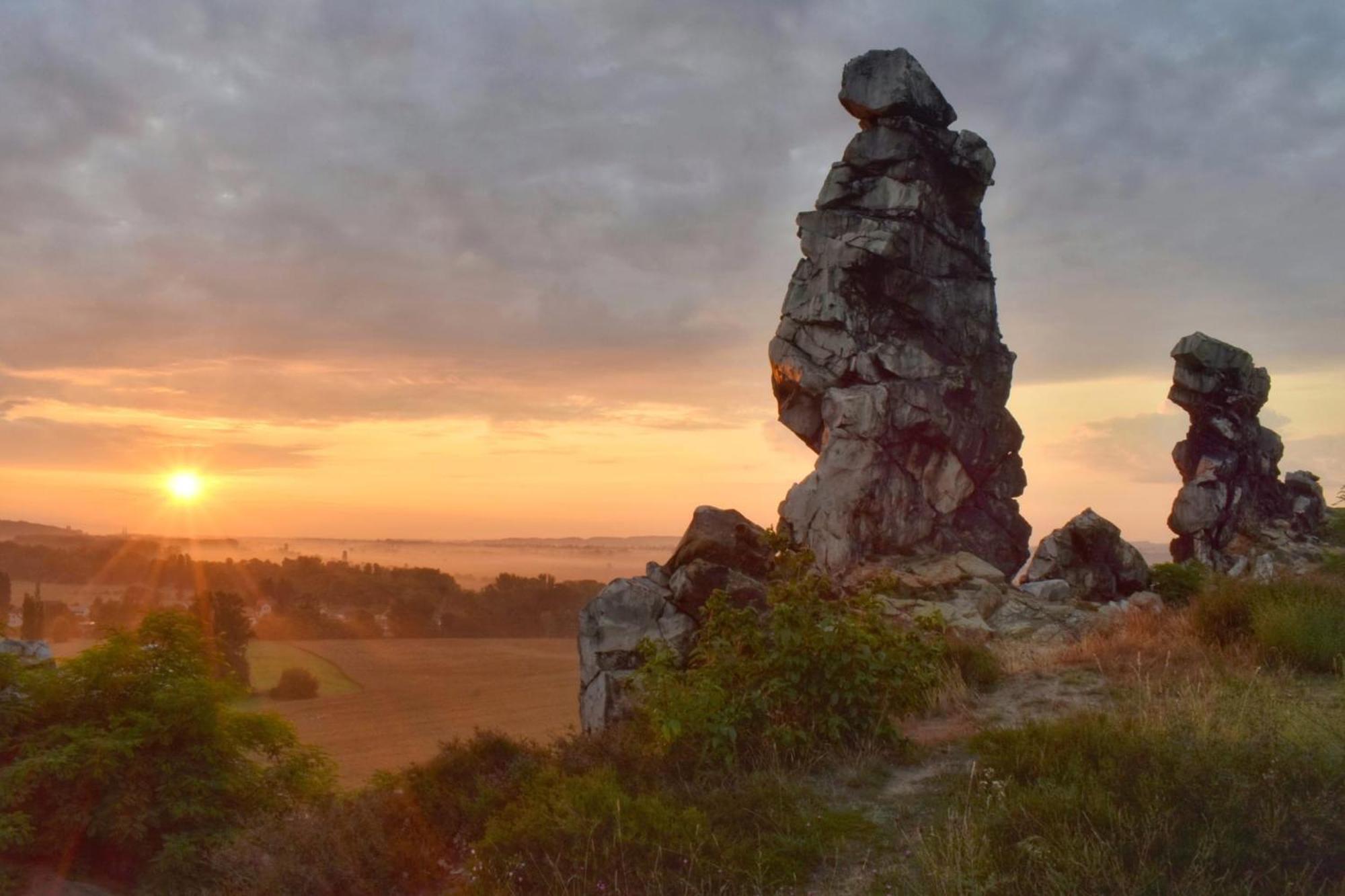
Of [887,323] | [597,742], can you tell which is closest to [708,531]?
[597,742]

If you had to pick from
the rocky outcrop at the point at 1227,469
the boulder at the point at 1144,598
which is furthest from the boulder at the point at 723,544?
the rocky outcrop at the point at 1227,469

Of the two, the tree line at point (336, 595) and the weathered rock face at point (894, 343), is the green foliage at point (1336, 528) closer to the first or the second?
the weathered rock face at point (894, 343)

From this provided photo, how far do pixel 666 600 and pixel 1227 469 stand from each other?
113 ft

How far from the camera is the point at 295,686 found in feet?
123

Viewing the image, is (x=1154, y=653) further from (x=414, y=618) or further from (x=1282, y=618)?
(x=414, y=618)

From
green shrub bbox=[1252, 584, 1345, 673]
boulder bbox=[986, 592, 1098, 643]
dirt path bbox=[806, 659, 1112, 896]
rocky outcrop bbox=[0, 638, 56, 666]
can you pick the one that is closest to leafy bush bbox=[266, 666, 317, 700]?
rocky outcrop bbox=[0, 638, 56, 666]

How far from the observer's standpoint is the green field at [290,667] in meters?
38.4

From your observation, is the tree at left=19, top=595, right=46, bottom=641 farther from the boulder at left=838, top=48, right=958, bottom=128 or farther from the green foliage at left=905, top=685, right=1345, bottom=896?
the green foliage at left=905, top=685, right=1345, bottom=896

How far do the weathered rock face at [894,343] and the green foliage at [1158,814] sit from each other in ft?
79.7

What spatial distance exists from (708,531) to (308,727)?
20654 millimetres

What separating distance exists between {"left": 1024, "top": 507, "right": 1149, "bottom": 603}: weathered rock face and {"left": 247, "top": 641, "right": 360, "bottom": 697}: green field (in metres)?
26.8

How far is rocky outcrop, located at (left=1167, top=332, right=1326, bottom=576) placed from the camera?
136 feet

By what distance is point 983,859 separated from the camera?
21.7ft

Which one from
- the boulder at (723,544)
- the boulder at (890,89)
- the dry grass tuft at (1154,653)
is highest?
the boulder at (890,89)
